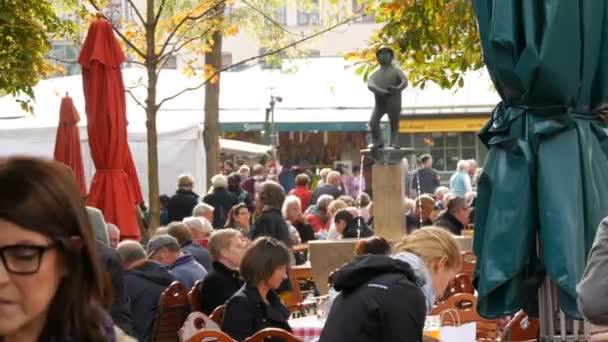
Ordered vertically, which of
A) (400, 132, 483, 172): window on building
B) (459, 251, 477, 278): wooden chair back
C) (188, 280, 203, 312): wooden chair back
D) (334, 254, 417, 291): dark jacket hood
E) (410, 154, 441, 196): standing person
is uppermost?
(334, 254, 417, 291): dark jacket hood

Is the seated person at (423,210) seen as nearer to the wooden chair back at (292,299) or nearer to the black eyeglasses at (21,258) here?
the wooden chair back at (292,299)

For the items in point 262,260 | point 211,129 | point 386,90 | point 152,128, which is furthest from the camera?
point 211,129

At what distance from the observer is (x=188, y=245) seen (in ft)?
42.1

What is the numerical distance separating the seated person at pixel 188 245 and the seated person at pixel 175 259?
3.11 ft

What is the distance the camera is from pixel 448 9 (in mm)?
13227

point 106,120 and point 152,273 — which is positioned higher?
point 106,120

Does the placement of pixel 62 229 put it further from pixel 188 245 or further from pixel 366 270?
pixel 188 245

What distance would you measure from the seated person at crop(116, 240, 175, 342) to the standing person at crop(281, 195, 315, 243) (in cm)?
834

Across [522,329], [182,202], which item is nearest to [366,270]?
[522,329]

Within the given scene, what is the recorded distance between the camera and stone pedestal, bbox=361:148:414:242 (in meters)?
15.2

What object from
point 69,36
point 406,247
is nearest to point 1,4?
point 69,36

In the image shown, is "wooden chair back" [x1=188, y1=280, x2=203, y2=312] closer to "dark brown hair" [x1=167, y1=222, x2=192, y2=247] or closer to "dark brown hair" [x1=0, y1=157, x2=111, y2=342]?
"dark brown hair" [x1=167, y1=222, x2=192, y2=247]

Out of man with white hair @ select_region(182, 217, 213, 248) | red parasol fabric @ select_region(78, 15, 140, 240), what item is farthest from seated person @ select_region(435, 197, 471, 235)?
red parasol fabric @ select_region(78, 15, 140, 240)

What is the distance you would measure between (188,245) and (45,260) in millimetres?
10222
